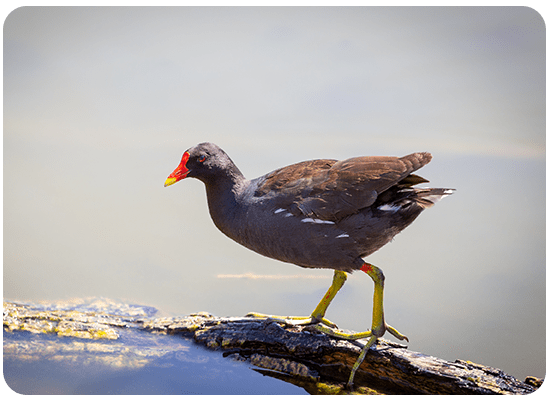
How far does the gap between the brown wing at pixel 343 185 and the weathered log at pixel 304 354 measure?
1247 mm

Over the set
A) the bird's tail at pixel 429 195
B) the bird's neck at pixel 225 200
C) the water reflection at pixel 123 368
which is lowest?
the water reflection at pixel 123 368

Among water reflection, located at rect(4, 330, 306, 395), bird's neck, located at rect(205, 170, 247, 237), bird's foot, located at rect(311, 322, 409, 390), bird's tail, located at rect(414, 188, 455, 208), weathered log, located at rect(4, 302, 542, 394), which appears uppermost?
bird's tail, located at rect(414, 188, 455, 208)

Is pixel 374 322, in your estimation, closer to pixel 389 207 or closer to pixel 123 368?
pixel 389 207

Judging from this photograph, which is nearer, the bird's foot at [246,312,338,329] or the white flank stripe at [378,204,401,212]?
the white flank stripe at [378,204,401,212]

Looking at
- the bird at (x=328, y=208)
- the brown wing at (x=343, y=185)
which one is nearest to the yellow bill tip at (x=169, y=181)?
the bird at (x=328, y=208)

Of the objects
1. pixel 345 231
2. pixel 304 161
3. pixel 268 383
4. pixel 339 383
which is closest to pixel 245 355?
pixel 268 383

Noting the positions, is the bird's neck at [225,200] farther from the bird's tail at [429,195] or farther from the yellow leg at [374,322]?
the bird's tail at [429,195]

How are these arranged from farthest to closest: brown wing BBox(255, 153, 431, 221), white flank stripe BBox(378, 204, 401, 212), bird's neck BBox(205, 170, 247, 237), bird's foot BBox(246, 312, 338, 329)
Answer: bird's foot BBox(246, 312, 338, 329) < bird's neck BBox(205, 170, 247, 237) < white flank stripe BBox(378, 204, 401, 212) < brown wing BBox(255, 153, 431, 221)

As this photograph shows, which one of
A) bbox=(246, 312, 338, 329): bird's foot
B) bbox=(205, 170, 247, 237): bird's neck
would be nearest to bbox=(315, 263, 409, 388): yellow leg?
bbox=(246, 312, 338, 329): bird's foot

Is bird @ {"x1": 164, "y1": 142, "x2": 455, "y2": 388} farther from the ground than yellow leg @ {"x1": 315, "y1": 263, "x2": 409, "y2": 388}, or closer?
farther from the ground

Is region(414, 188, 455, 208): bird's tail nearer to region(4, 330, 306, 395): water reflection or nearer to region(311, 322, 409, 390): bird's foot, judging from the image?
region(311, 322, 409, 390): bird's foot

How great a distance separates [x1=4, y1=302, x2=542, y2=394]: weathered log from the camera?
4.24 m

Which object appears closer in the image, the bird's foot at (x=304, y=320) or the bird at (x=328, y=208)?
the bird at (x=328, y=208)

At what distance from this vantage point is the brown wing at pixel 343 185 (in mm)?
4223
